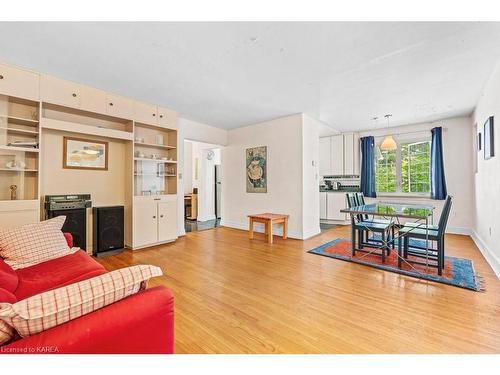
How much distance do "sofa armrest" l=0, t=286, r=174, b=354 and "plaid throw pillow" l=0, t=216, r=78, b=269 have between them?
1.63 m

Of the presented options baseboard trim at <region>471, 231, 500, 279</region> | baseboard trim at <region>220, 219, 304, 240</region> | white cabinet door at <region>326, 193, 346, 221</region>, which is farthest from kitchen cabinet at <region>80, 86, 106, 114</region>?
baseboard trim at <region>471, 231, 500, 279</region>

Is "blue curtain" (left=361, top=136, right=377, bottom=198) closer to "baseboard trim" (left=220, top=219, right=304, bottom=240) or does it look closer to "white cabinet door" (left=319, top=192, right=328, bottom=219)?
"white cabinet door" (left=319, top=192, right=328, bottom=219)

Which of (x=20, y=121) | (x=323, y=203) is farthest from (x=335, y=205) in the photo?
(x=20, y=121)

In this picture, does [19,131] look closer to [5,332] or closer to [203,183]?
[5,332]

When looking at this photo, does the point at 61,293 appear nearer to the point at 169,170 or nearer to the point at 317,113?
the point at 169,170

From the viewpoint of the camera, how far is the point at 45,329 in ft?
2.61

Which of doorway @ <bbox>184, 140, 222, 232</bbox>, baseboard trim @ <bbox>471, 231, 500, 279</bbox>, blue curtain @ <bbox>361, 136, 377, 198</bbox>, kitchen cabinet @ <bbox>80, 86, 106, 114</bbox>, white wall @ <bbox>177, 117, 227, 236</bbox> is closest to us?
baseboard trim @ <bbox>471, 231, 500, 279</bbox>

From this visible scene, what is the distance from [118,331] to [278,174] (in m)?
4.33

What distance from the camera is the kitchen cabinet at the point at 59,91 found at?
3012 millimetres

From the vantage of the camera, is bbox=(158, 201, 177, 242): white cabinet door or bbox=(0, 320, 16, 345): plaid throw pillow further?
bbox=(158, 201, 177, 242): white cabinet door

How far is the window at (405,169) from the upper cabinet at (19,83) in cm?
674

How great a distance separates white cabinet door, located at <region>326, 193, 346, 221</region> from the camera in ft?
20.2

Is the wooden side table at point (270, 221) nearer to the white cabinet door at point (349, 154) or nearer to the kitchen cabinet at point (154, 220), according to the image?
the kitchen cabinet at point (154, 220)

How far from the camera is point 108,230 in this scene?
3.57 metres
